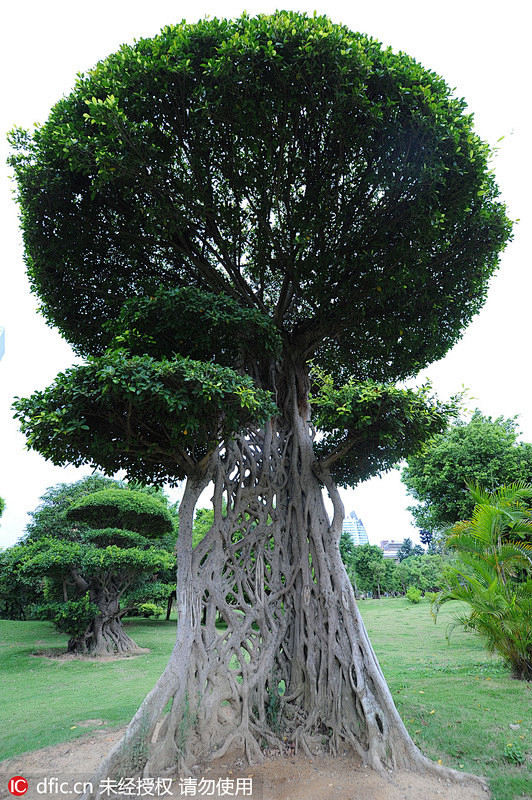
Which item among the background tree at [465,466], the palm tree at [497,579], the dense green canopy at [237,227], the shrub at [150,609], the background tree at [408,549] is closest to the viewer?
the dense green canopy at [237,227]

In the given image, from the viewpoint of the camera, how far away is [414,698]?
7.74 m

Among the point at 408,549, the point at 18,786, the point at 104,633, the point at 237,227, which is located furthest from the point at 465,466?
the point at 408,549

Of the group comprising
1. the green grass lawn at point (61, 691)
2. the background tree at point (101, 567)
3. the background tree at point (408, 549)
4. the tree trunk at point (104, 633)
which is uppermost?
the background tree at point (408, 549)

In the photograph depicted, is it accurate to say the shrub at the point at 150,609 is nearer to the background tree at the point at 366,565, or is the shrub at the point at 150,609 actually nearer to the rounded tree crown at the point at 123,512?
the rounded tree crown at the point at 123,512

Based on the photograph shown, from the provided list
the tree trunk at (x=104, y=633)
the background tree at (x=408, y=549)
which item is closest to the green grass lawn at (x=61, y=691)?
the tree trunk at (x=104, y=633)

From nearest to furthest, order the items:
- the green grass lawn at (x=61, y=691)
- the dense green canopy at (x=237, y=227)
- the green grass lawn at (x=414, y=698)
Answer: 1. the dense green canopy at (x=237, y=227)
2. the green grass lawn at (x=414, y=698)
3. the green grass lawn at (x=61, y=691)

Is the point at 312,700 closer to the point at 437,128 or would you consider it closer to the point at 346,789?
the point at 346,789

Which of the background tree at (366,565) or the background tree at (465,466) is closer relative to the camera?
the background tree at (465,466)

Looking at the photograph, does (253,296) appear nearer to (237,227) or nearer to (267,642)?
(237,227)

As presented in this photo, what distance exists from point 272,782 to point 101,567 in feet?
34.9

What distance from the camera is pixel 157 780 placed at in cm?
479

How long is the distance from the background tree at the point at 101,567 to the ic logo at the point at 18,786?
364 inches

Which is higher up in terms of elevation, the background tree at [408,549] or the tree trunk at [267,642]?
the background tree at [408,549]

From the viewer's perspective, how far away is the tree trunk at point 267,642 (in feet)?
17.0
